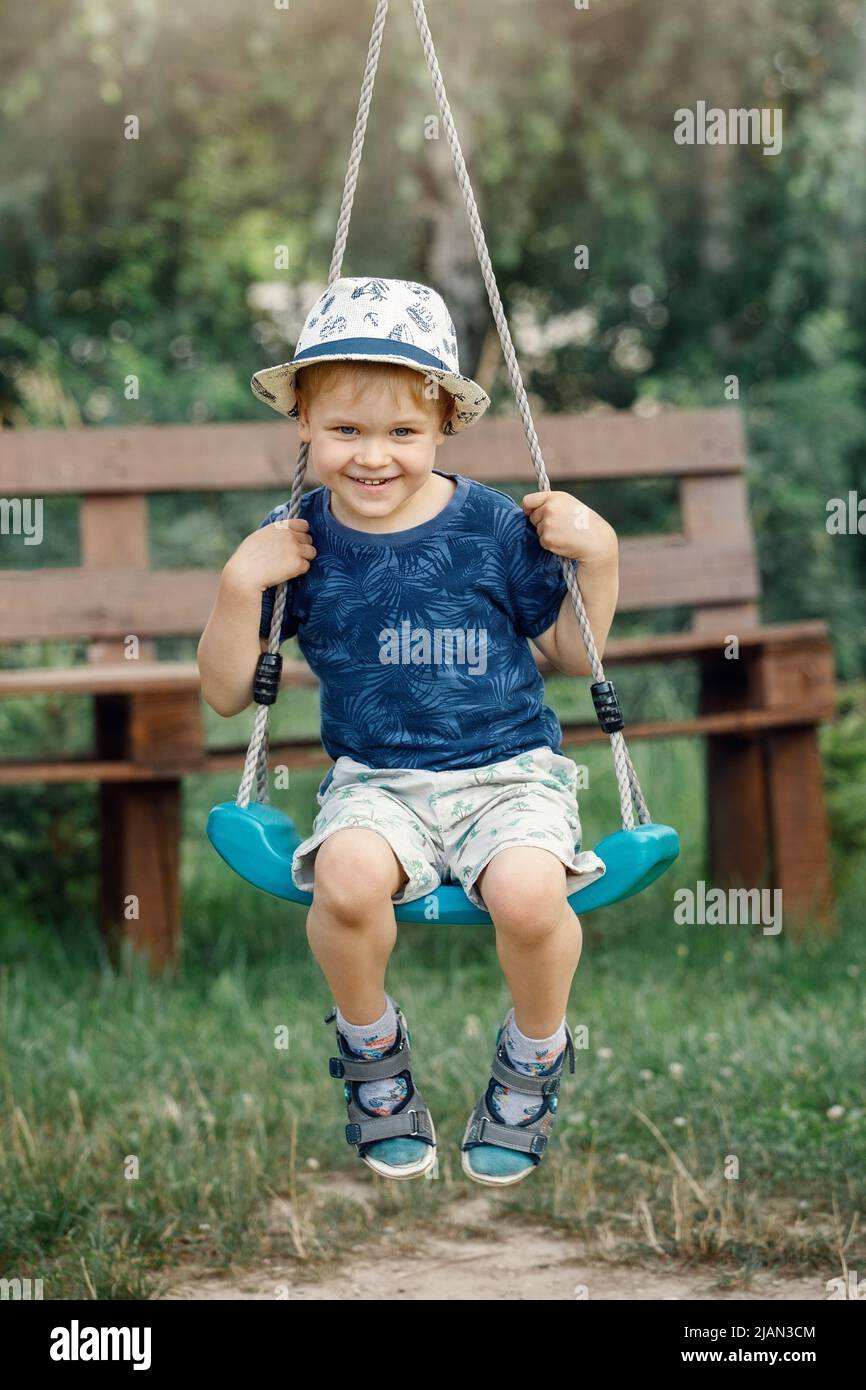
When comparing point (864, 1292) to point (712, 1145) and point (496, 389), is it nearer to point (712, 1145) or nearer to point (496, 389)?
point (712, 1145)

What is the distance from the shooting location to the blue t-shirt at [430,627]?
2646 mm

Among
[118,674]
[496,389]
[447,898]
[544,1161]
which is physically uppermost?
[496,389]

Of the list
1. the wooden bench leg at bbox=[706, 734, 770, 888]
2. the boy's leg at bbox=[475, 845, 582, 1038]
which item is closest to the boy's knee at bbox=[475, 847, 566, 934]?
the boy's leg at bbox=[475, 845, 582, 1038]

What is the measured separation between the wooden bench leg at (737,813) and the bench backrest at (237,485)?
419 mm

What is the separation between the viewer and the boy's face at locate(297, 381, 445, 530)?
8.16 ft

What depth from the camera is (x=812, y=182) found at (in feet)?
25.3

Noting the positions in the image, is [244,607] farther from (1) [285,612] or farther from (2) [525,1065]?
(2) [525,1065]

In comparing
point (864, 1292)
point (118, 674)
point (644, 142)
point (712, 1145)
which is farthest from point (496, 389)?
point (864, 1292)

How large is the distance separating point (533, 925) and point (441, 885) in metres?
0.24

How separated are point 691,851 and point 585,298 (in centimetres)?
438

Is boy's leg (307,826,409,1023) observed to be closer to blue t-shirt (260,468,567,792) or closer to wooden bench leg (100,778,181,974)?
blue t-shirt (260,468,567,792)

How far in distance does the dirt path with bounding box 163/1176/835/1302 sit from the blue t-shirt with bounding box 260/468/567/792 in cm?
97

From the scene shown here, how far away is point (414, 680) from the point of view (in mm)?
2646

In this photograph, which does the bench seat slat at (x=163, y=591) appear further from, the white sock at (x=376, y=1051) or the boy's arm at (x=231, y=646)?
the white sock at (x=376, y=1051)
